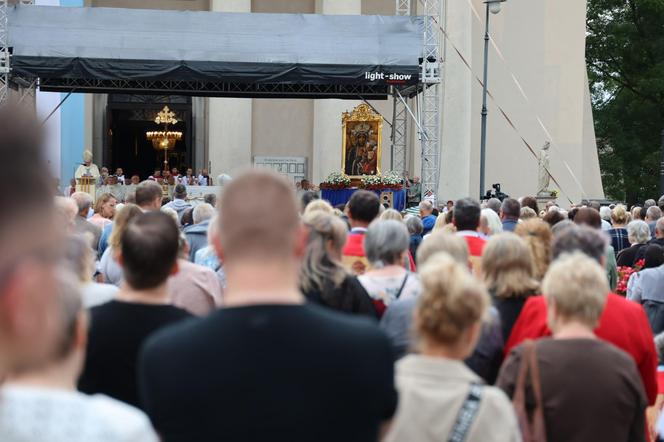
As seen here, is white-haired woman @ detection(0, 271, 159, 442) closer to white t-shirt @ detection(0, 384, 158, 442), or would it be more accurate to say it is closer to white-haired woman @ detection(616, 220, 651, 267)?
white t-shirt @ detection(0, 384, 158, 442)

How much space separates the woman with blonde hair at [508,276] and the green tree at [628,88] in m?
44.3

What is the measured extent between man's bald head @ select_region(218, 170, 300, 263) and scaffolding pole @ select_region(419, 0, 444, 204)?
18.0 m

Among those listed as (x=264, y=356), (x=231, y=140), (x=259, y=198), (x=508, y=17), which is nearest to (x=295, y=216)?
(x=259, y=198)

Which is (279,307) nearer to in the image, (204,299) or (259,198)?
(259,198)

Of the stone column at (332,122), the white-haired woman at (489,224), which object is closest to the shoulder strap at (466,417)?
the white-haired woman at (489,224)

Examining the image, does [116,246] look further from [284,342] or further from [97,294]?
[284,342]

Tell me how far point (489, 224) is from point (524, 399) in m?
5.03

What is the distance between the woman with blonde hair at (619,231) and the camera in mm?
12906

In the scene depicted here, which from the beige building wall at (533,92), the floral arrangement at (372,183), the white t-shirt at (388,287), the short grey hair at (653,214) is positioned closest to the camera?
the white t-shirt at (388,287)

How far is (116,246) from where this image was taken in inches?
255

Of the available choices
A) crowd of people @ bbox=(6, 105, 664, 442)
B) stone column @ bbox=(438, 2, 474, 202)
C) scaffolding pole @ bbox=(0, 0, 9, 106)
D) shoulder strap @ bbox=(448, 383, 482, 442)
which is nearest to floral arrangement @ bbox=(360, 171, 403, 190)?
stone column @ bbox=(438, 2, 474, 202)

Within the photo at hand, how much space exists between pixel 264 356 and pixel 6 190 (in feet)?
4.30

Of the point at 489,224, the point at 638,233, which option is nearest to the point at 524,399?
the point at 489,224

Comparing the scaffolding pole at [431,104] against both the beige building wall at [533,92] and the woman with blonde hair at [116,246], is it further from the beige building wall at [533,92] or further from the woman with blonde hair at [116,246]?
the woman with blonde hair at [116,246]
